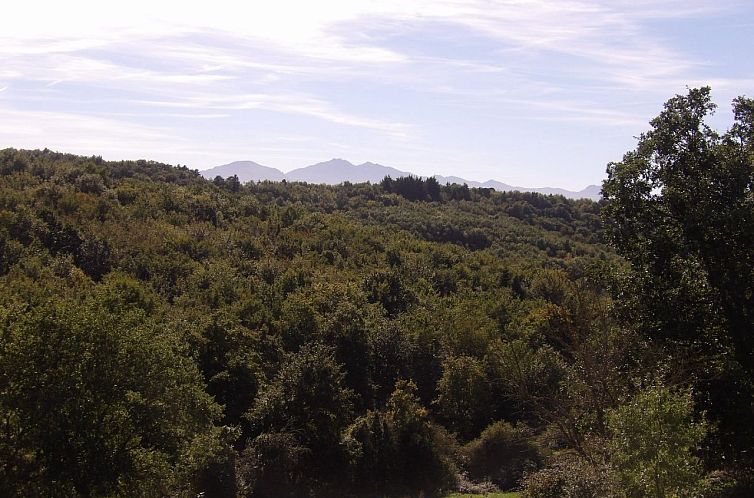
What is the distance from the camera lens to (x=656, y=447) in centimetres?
1391

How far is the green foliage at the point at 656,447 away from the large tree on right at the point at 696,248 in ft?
11.4

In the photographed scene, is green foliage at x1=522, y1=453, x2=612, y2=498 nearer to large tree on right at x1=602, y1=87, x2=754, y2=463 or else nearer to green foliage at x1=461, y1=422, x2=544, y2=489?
large tree on right at x1=602, y1=87, x2=754, y2=463

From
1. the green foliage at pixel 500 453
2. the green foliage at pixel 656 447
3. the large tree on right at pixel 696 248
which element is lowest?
the green foliage at pixel 500 453

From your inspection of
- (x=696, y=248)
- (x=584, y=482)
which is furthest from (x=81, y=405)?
(x=696, y=248)

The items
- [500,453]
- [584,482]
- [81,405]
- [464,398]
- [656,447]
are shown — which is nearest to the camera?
[656,447]

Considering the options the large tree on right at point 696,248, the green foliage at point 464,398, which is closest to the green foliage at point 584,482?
the large tree on right at point 696,248

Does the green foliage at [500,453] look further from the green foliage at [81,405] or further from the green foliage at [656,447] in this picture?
the green foliage at [656,447]

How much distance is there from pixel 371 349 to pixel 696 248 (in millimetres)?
22041

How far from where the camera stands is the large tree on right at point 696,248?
60.3 feet

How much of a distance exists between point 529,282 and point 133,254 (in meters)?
34.4

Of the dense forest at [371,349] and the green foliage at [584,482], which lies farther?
the dense forest at [371,349]

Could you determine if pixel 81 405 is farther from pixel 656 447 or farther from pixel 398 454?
pixel 398 454

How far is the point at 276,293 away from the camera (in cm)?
4400

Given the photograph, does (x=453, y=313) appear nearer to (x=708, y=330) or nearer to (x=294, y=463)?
(x=294, y=463)
